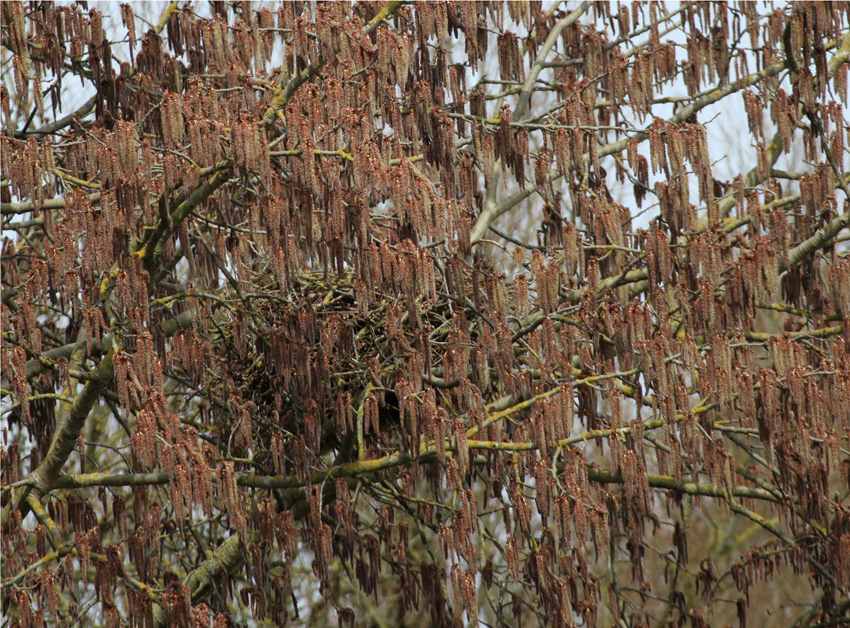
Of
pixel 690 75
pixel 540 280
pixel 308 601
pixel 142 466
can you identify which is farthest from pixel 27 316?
pixel 308 601

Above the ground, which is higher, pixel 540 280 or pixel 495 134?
pixel 495 134

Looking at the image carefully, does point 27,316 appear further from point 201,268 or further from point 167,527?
point 167,527

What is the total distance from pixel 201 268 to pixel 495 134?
60.7 inches

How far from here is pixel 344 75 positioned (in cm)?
488

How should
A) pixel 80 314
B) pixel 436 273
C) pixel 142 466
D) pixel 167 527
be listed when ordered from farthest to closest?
pixel 167 527 → pixel 436 273 → pixel 80 314 → pixel 142 466

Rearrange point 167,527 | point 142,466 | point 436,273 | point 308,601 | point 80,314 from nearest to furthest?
point 142,466, point 80,314, point 436,273, point 167,527, point 308,601

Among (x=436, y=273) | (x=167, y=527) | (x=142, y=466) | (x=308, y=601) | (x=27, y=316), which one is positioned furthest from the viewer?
(x=308, y=601)

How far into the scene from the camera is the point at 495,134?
5.32m

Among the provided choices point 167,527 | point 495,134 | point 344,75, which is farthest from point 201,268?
point 167,527

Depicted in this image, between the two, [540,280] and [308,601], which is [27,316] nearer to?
[540,280]

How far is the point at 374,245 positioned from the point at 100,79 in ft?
9.52

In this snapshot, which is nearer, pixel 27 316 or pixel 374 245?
pixel 374 245

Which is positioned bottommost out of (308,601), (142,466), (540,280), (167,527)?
(308,601)

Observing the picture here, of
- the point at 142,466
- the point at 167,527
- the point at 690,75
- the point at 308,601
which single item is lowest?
the point at 308,601
